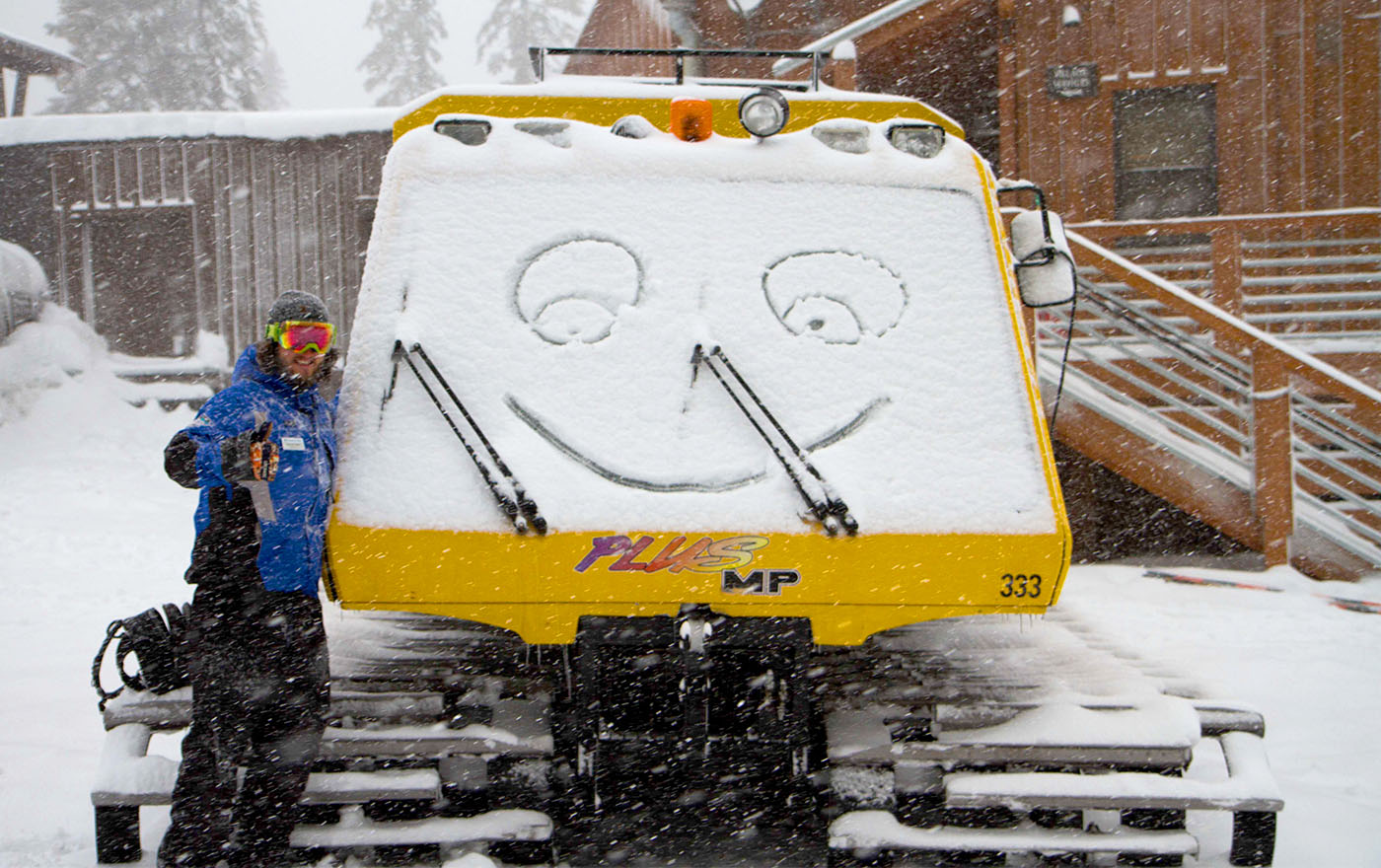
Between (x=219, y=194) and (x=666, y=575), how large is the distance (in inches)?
582

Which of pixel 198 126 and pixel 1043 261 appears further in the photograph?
pixel 198 126

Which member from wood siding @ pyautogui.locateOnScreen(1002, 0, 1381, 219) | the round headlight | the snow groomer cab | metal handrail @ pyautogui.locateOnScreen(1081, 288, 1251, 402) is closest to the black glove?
the snow groomer cab

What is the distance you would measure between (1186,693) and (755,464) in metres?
1.48

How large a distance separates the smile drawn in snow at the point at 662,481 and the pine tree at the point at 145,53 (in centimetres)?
4027

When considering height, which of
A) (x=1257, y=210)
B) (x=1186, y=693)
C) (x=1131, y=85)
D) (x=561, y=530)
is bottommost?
(x=1186, y=693)

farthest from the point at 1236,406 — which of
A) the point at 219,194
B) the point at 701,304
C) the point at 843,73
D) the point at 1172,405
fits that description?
the point at 219,194

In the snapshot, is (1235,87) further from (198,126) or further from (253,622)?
(198,126)

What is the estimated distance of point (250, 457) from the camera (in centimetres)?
301

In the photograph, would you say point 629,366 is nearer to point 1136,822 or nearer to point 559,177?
point 559,177

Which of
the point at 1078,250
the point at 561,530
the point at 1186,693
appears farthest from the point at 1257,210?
the point at 561,530

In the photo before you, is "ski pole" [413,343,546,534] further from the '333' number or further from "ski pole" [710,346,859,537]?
the '333' number

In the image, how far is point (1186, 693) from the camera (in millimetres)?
3520

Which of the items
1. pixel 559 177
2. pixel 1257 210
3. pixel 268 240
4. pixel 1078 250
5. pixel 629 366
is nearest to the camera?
pixel 629 366

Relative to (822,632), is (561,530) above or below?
above
